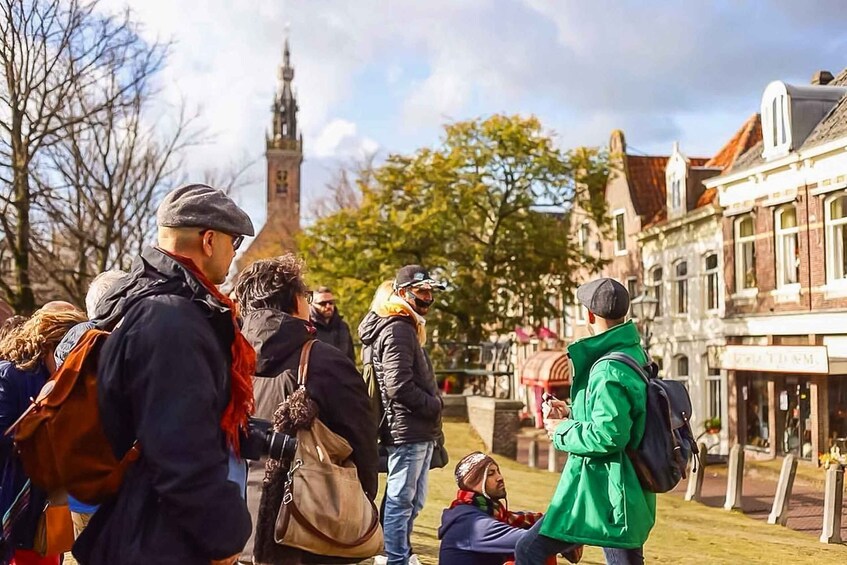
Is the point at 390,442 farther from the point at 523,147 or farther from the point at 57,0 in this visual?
the point at 523,147

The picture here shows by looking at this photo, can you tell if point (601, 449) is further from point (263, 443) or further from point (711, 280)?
point (711, 280)

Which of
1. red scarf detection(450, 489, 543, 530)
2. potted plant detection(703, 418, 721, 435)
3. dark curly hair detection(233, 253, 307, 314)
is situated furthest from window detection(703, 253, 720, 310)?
dark curly hair detection(233, 253, 307, 314)

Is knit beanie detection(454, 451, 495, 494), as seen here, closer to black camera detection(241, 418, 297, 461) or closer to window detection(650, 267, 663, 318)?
black camera detection(241, 418, 297, 461)

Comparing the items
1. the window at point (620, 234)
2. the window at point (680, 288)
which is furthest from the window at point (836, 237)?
the window at point (620, 234)

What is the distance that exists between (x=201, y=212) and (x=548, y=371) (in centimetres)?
3045

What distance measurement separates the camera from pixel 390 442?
5887mm

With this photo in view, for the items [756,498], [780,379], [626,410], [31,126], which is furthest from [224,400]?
[780,379]

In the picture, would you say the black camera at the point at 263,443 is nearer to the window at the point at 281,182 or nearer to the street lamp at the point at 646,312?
the street lamp at the point at 646,312

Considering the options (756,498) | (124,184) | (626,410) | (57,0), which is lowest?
(756,498)

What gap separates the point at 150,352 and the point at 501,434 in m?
15.6

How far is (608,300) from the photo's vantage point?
440cm

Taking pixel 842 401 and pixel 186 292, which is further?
pixel 842 401

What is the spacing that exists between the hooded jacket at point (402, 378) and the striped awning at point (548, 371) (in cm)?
2622

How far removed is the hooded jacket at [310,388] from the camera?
12.5ft
